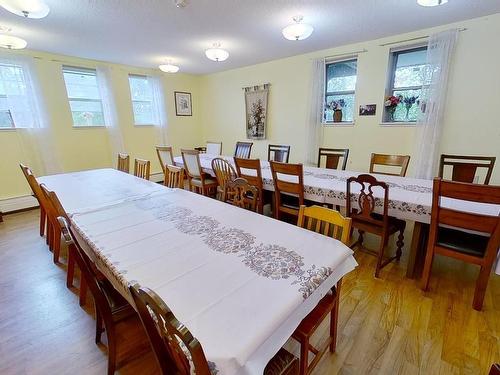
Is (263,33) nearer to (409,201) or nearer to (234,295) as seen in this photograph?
(409,201)

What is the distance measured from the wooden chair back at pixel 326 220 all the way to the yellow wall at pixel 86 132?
444cm

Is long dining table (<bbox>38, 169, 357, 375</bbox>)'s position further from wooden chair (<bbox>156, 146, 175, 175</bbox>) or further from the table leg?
wooden chair (<bbox>156, 146, 175, 175</bbox>)

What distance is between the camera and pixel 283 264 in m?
1.03

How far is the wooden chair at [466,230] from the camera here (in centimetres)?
142

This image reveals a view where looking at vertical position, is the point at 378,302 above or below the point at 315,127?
below

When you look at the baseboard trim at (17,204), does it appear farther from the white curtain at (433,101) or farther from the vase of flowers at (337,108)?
the white curtain at (433,101)

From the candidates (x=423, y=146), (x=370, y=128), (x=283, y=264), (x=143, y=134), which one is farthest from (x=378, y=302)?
(x=143, y=134)

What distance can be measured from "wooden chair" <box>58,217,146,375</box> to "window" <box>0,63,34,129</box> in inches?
147

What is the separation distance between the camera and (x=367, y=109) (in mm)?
3598

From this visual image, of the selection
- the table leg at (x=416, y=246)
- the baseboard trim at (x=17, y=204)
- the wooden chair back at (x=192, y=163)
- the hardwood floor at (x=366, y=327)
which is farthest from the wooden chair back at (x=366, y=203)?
the baseboard trim at (x=17, y=204)

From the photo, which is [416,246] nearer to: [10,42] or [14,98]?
[10,42]

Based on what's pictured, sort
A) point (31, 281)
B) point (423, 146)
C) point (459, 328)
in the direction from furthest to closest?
point (423, 146)
point (31, 281)
point (459, 328)

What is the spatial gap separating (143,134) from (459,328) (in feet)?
18.0

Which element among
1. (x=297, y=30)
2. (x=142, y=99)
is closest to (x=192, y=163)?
(x=297, y=30)
